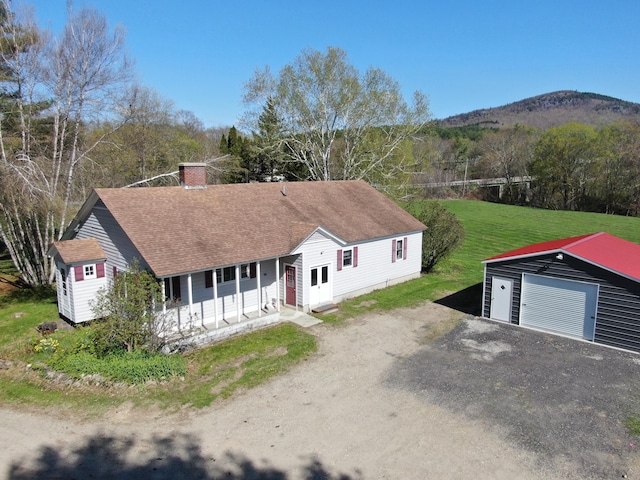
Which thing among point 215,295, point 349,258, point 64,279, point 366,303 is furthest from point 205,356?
point 349,258

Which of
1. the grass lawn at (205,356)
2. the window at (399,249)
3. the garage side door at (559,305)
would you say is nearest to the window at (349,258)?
the grass lawn at (205,356)

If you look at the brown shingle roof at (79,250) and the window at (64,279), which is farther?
the window at (64,279)

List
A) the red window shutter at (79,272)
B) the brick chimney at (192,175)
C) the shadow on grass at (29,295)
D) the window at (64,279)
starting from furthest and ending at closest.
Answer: the shadow on grass at (29,295) < the brick chimney at (192,175) < the window at (64,279) < the red window shutter at (79,272)

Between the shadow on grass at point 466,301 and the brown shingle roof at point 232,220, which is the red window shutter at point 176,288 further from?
the shadow on grass at point 466,301

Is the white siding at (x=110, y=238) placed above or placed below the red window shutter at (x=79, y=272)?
above

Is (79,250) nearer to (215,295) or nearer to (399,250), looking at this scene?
(215,295)
